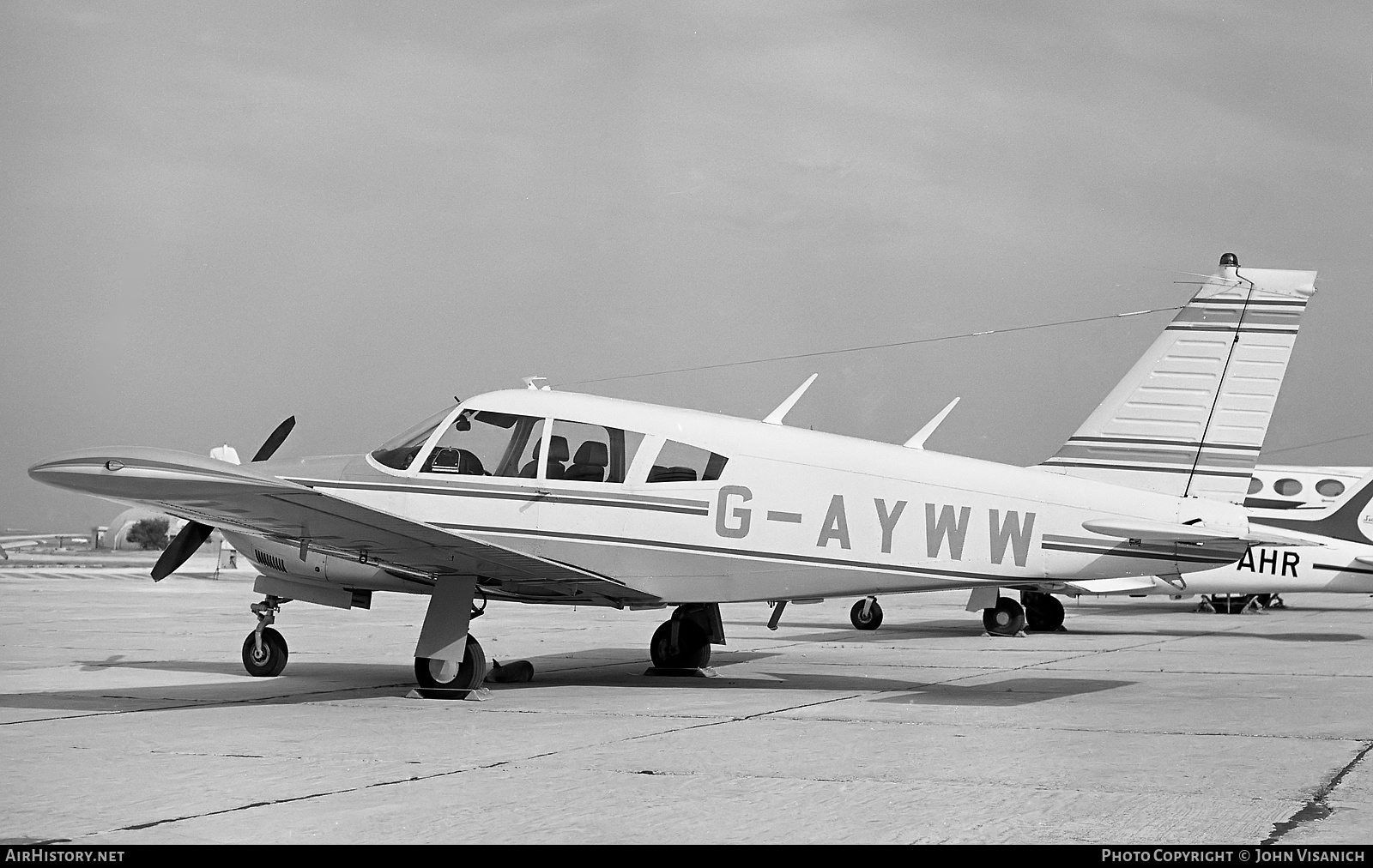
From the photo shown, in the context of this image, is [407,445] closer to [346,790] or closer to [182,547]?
[182,547]

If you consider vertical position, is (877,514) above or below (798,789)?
above

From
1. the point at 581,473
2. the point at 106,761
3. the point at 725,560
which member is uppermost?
the point at 581,473

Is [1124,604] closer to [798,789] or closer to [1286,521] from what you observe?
[1286,521]

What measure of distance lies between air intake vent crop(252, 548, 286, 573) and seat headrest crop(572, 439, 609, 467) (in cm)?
295

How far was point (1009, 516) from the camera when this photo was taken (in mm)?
10430

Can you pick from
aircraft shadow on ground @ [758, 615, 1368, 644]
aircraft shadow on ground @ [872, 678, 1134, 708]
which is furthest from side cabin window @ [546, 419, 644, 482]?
aircraft shadow on ground @ [758, 615, 1368, 644]

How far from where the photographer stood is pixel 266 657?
12281mm

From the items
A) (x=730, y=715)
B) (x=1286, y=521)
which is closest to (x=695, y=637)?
(x=730, y=715)

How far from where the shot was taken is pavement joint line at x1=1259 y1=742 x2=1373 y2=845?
520 centimetres

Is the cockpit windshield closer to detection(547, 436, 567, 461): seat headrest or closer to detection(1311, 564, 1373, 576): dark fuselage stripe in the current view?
detection(547, 436, 567, 461): seat headrest

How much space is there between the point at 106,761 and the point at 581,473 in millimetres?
4772

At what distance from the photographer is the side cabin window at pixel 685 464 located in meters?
10.9

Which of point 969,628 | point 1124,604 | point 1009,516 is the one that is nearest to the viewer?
point 1009,516
